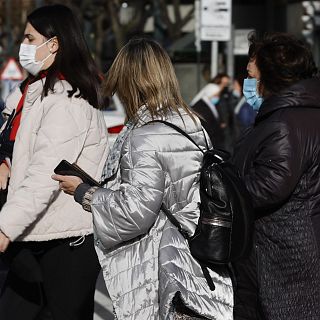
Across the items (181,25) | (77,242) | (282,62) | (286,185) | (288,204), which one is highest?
(282,62)

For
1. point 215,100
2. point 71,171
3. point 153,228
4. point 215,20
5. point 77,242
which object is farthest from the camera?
point 215,20

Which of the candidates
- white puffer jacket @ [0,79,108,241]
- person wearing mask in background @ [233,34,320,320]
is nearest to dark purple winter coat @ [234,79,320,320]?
person wearing mask in background @ [233,34,320,320]

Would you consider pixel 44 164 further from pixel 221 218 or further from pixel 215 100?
pixel 215 100

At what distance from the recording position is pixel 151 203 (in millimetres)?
3648

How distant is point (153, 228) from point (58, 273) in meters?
0.89

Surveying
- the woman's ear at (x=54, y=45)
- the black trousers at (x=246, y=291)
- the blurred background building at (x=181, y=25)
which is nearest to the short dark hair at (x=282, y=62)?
the black trousers at (x=246, y=291)

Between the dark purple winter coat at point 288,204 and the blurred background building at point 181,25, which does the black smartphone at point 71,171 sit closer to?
the dark purple winter coat at point 288,204

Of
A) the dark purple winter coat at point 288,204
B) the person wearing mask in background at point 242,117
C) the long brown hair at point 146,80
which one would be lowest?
the person wearing mask in background at point 242,117

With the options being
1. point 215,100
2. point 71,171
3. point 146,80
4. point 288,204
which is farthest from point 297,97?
point 215,100

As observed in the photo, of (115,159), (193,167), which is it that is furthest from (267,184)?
(115,159)

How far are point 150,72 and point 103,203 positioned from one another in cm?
54

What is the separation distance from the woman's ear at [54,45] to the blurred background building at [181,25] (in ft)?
61.3

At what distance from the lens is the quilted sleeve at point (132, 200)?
12.0ft

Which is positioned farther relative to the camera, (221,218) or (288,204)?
(288,204)
